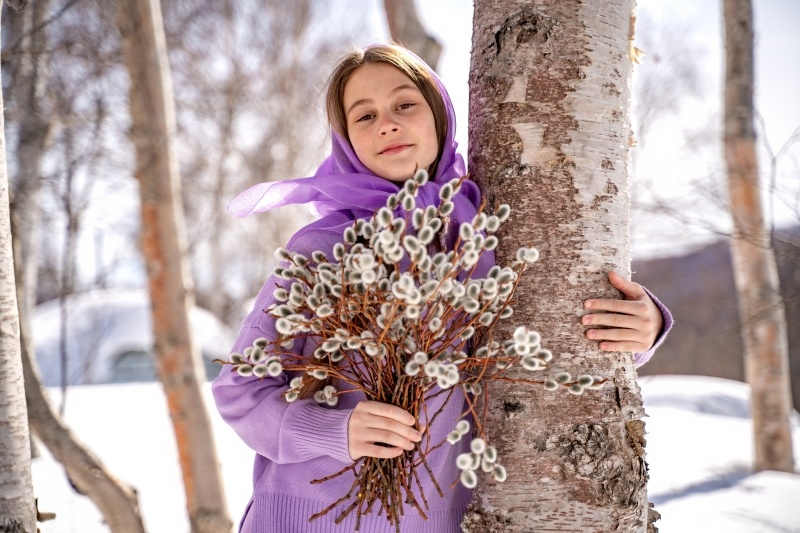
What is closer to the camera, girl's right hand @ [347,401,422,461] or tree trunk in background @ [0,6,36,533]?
girl's right hand @ [347,401,422,461]

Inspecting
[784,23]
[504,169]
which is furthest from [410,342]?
[784,23]

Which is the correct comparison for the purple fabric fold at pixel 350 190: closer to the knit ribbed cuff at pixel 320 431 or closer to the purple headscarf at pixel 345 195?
the purple headscarf at pixel 345 195

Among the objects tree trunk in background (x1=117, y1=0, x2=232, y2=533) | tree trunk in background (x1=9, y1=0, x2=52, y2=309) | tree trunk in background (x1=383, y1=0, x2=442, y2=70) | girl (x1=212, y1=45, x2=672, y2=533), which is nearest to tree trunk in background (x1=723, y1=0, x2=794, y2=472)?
tree trunk in background (x1=383, y1=0, x2=442, y2=70)

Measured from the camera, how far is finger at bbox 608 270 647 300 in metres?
1.23

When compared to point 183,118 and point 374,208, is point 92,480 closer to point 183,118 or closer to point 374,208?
point 374,208

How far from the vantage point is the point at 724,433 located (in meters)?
5.24

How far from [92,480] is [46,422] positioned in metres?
0.27

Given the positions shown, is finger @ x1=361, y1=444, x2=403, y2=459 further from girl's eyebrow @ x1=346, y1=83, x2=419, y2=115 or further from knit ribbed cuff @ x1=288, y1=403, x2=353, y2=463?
girl's eyebrow @ x1=346, y1=83, x2=419, y2=115

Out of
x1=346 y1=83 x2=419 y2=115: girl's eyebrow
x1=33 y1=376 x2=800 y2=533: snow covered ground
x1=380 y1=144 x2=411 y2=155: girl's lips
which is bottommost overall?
x1=33 y1=376 x2=800 y2=533: snow covered ground

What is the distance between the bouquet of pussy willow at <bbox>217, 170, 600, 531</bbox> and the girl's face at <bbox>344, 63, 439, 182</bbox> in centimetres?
34

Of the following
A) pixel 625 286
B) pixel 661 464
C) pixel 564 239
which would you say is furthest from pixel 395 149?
pixel 661 464

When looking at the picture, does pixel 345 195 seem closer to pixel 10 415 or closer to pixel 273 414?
pixel 273 414

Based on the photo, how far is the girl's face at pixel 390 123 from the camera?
1.45 metres

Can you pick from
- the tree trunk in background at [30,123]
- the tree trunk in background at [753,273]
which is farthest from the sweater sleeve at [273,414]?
the tree trunk in background at [753,273]
